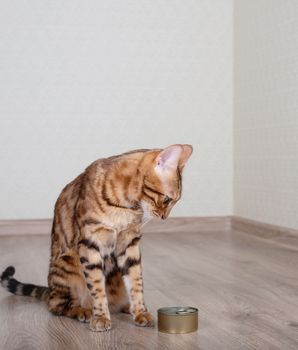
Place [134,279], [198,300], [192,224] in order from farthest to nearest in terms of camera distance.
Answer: [192,224], [198,300], [134,279]

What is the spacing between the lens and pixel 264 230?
10.8 feet

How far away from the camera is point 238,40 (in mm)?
3734

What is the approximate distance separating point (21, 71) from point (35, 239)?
1.29m

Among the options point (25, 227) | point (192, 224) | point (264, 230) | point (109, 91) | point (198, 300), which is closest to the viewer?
point (198, 300)

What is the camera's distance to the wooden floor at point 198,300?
1412mm

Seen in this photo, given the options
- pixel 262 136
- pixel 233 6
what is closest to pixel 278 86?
pixel 262 136

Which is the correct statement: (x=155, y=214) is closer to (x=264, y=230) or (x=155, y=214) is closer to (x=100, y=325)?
(x=100, y=325)

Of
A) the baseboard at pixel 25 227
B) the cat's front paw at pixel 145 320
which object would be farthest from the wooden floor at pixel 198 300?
the baseboard at pixel 25 227

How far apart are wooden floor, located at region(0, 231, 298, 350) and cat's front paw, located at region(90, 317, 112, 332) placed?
0.02 m

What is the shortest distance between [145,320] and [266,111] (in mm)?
2203

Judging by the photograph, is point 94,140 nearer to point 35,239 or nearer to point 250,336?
point 35,239

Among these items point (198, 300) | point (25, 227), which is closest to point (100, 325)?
point (198, 300)

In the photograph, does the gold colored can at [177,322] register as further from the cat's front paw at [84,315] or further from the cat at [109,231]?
the cat's front paw at [84,315]

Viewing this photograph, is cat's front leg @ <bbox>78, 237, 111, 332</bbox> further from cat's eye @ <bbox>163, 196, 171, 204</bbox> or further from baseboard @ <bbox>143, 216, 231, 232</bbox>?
baseboard @ <bbox>143, 216, 231, 232</bbox>
